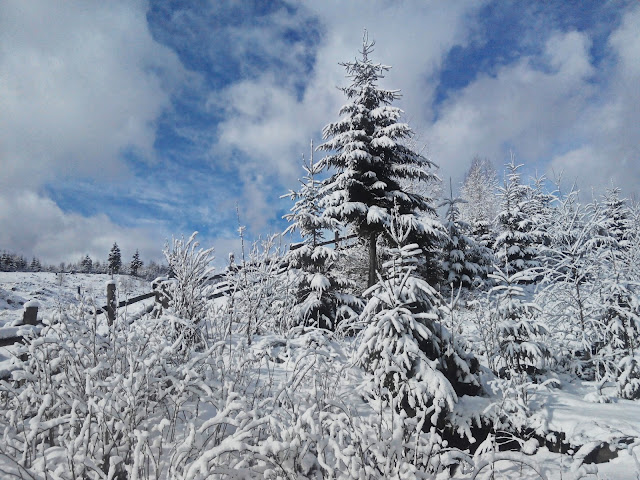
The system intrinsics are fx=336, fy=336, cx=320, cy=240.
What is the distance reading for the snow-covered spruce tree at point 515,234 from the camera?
1852 cm

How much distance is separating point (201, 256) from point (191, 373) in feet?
14.5

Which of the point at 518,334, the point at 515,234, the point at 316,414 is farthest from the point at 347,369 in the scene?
the point at 515,234

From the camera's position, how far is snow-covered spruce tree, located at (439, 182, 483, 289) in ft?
55.3

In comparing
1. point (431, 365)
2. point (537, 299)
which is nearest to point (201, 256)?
point (431, 365)

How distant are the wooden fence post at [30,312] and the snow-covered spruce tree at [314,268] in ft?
19.4

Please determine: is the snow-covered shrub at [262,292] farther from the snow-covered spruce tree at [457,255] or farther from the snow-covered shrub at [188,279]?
the snow-covered spruce tree at [457,255]

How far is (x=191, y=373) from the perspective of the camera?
2766 mm

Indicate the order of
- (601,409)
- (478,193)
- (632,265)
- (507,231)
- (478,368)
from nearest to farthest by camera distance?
(601,409), (478,368), (632,265), (507,231), (478,193)

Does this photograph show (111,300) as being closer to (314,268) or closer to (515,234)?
(314,268)

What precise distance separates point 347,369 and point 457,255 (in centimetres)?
1388

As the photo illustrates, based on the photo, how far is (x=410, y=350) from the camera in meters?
4.20

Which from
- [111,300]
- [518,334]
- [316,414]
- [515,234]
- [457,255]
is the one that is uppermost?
[515,234]

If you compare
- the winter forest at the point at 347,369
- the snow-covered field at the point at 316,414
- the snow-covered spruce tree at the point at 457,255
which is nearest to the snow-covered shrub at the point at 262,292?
the winter forest at the point at 347,369

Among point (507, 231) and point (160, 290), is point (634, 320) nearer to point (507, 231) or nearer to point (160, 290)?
point (160, 290)
